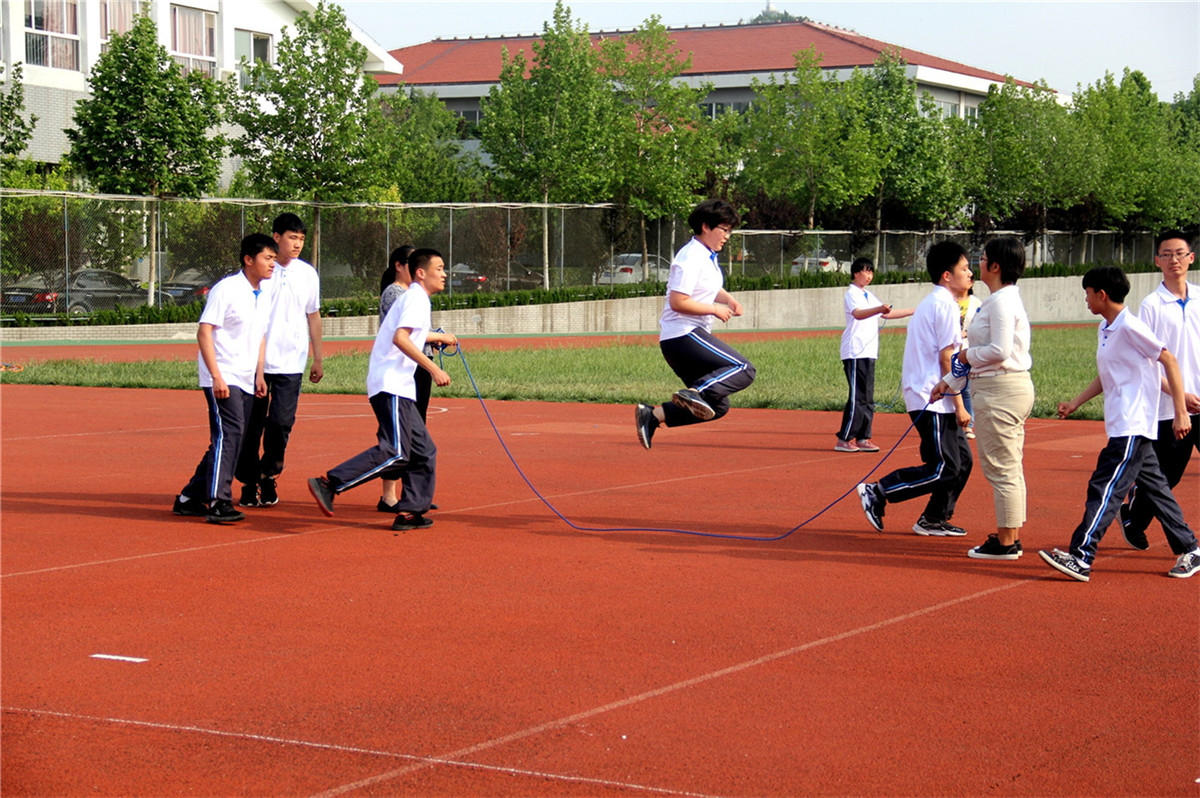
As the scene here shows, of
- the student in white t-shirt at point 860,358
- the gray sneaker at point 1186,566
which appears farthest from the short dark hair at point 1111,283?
the student in white t-shirt at point 860,358

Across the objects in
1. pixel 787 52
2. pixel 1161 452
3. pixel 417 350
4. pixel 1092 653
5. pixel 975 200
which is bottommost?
pixel 1092 653

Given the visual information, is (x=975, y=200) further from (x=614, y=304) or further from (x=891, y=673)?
(x=891, y=673)

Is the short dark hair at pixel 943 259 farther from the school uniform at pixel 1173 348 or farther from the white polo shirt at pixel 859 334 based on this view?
the white polo shirt at pixel 859 334

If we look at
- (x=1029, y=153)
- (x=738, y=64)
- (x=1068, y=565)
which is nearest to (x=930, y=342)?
(x=1068, y=565)

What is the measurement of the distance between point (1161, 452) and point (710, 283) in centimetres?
304

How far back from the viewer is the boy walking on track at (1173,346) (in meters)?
7.77

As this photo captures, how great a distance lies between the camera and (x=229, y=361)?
8820mm

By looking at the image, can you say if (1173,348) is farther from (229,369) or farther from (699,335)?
(229,369)

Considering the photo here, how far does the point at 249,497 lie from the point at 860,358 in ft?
22.4

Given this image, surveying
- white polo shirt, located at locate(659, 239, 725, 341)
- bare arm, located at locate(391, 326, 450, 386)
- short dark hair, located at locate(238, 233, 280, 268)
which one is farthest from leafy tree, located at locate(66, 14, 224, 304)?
white polo shirt, located at locate(659, 239, 725, 341)

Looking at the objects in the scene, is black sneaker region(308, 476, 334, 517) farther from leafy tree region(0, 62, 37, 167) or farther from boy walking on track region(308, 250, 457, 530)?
leafy tree region(0, 62, 37, 167)

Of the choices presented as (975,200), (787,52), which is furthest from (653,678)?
(787,52)

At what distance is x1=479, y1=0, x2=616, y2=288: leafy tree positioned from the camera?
39469mm

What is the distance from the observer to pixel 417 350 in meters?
8.34
